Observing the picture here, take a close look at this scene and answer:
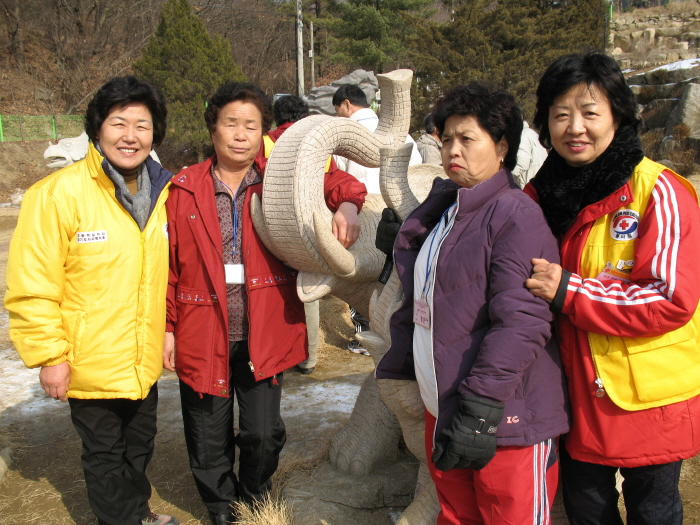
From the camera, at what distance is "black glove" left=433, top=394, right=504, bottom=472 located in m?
1.57

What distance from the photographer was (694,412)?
172cm

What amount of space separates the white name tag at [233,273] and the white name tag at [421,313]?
2.92 ft

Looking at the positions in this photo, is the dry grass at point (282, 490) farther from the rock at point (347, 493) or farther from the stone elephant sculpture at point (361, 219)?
the stone elephant sculpture at point (361, 219)

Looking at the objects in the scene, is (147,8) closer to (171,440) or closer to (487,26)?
(487,26)

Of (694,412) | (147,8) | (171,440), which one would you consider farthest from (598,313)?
(147,8)

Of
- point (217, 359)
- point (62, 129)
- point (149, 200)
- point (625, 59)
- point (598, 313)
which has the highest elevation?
point (625, 59)

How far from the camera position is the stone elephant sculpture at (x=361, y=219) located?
213 centimetres

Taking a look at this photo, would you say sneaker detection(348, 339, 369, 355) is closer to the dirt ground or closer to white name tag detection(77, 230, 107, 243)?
the dirt ground

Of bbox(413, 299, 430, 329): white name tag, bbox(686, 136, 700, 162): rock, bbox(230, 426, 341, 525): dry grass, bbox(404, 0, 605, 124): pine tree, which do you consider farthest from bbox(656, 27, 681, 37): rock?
bbox(413, 299, 430, 329): white name tag

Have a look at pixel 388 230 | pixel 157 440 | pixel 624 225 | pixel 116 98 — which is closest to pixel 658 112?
pixel 157 440

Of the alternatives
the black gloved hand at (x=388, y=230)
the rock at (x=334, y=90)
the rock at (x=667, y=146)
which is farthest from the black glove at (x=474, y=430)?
the rock at (x=667, y=146)

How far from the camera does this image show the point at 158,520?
276cm

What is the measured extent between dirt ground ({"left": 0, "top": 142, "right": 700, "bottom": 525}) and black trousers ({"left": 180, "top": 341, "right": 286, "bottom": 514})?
13.4 inches

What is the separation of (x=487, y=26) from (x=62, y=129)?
14.6m
